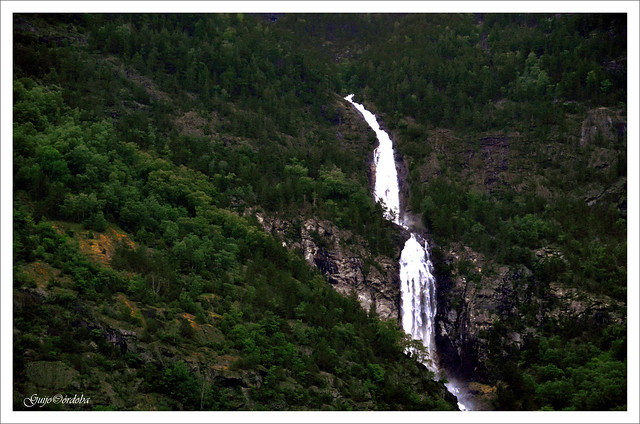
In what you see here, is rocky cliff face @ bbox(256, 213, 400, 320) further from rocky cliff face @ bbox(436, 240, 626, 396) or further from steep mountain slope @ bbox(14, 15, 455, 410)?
rocky cliff face @ bbox(436, 240, 626, 396)

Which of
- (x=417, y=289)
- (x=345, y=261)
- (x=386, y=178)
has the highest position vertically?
(x=386, y=178)

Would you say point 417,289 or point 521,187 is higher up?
point 521,187

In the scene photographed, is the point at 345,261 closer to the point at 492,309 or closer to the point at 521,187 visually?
the point at 492,309

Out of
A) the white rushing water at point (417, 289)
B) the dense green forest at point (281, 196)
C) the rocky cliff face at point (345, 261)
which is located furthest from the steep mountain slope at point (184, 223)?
the white rushing water at point (417, 289)

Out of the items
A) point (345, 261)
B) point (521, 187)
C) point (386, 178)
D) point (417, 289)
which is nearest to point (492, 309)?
point (417, 289)

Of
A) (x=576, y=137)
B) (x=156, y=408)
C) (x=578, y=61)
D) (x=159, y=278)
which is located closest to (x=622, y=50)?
(x=578, y=61)

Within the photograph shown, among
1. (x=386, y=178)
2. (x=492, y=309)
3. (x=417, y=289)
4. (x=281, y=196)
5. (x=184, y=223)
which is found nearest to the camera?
(x=184, y=223)

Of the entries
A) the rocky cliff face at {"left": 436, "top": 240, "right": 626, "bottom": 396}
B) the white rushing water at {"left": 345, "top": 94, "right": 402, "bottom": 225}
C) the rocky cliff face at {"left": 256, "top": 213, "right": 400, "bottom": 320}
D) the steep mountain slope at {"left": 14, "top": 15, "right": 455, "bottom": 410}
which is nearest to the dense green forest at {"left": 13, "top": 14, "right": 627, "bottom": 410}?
the steep mountain slope at {"left": 14, "top": 15, "right": 455, "bottom": 410}

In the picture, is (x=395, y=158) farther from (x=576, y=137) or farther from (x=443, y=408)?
(x=443, y=408)
